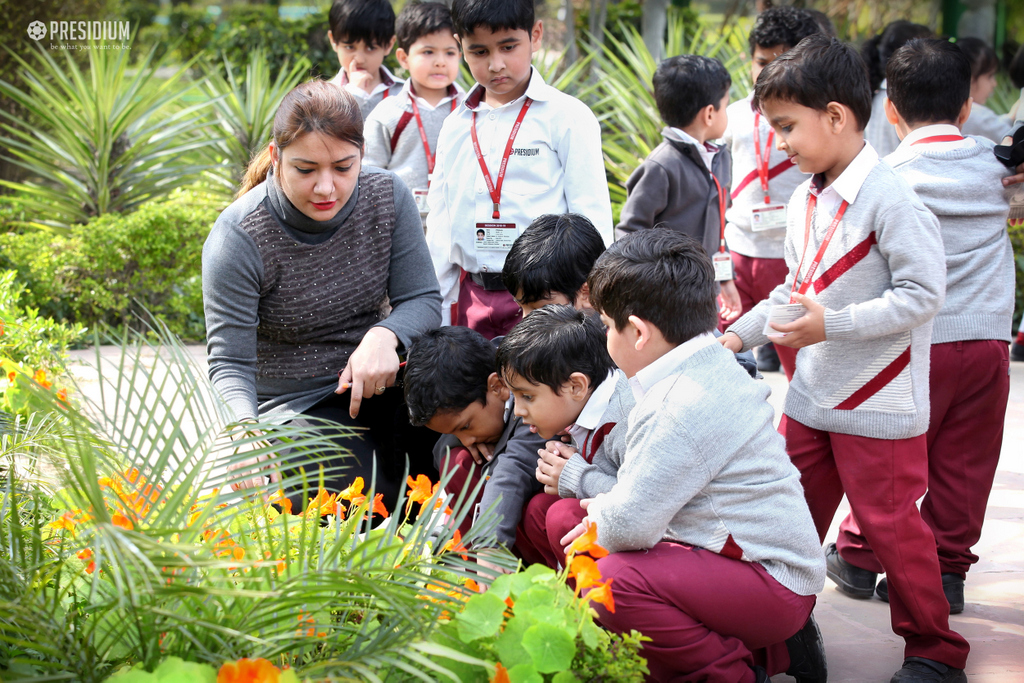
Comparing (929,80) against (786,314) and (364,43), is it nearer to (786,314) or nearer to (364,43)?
(786,314)

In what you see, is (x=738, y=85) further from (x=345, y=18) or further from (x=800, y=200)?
(x=800, y=200)

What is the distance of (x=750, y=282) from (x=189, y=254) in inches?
165

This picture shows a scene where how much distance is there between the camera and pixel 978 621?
8.59ft

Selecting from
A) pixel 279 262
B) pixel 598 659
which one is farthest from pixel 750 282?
pixel 598 659

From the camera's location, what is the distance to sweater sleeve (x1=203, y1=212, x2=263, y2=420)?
2701mm

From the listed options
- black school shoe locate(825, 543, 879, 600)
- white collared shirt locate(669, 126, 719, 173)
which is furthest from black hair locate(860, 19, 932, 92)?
black school shoe locate(825, 543, 879, 600)

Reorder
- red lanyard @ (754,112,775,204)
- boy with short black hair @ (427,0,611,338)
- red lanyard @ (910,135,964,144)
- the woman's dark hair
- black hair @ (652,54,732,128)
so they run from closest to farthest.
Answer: the woman's dark hair, red lanyard @ (910,135,964,144), boy with short black hair @ (427,0,611,338), black hair @ (652,54,732,128), red lanyard @ (754,112,775,204)

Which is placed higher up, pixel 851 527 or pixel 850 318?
pixel 850 318

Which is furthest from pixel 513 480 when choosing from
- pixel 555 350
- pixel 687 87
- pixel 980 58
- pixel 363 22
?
pixel 980 58

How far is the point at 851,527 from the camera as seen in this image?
2834mm

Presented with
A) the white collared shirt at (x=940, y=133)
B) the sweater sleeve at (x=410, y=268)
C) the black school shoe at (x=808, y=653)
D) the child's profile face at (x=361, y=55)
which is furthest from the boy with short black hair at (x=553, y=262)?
the child's profile face at (x=361, y=55)

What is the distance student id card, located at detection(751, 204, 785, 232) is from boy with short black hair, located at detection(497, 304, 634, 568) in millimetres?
1894

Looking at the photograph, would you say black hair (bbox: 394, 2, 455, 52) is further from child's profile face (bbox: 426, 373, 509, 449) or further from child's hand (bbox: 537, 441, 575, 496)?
child's hand (bbox: 537, 441, 575, 496)

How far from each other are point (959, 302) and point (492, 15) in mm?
1694
